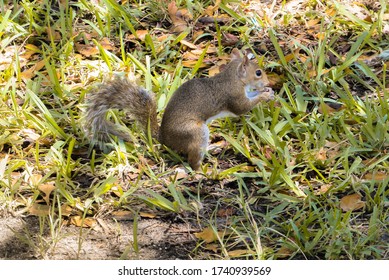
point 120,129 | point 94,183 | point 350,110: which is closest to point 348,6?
point 350,110

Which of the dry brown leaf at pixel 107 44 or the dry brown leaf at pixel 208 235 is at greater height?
the dry brown leaf at pixel 208 235

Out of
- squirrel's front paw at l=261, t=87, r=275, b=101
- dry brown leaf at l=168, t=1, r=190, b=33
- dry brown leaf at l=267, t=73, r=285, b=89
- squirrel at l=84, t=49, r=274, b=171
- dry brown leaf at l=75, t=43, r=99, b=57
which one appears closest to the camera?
squirrel at l=84, t=49, r=274, b=171

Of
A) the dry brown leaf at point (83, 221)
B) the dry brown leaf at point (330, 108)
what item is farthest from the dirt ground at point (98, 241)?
the dry brown leaf at point (330, 108)

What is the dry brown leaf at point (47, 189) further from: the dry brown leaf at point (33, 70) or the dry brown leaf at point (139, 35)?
the dry brown leaf at point (139, 35)

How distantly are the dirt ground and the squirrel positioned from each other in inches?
20.3

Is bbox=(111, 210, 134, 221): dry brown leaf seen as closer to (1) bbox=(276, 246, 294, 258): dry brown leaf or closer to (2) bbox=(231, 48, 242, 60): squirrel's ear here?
(1) bbox=(276, 246, 294, 258): dry brown leaf

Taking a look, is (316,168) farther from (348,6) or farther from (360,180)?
(348,6)

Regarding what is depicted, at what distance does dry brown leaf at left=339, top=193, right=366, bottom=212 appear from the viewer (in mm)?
3479

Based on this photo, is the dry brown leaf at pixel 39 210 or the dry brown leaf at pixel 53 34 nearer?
the dry brown leaf at pixel 39 210

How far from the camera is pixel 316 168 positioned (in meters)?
3.77

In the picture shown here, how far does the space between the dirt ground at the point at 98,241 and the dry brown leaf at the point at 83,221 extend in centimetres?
2

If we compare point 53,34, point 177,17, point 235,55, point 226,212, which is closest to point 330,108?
point 235,55

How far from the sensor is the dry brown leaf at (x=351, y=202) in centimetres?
348

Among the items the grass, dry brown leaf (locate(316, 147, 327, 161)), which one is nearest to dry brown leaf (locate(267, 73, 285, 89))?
the grass
